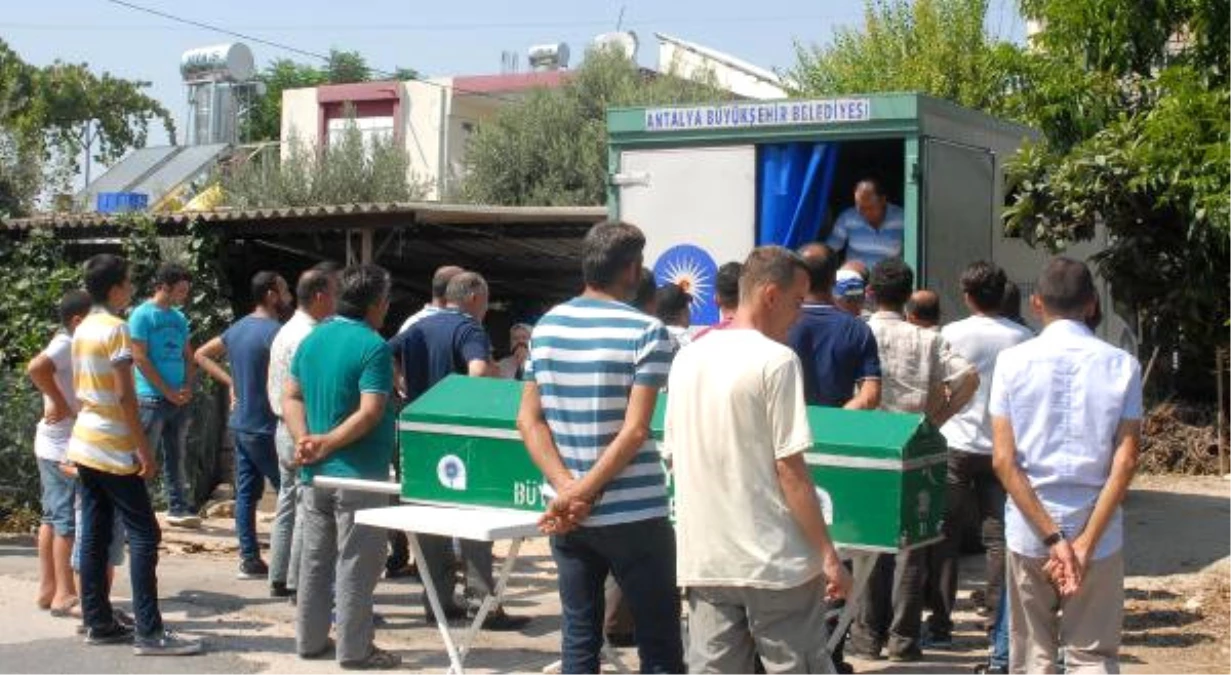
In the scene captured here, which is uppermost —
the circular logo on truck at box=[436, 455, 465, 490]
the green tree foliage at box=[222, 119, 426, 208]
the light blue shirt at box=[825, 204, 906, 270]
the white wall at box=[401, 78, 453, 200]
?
the white wall at box=[401, 78, 453, 200]

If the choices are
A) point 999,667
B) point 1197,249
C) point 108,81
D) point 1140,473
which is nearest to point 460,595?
point 999,667

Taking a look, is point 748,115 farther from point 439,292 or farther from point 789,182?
point 439,292

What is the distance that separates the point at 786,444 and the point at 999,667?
271cm

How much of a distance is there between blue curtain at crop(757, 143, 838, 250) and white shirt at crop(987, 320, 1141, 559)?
4.64 m

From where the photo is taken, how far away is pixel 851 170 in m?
11.0

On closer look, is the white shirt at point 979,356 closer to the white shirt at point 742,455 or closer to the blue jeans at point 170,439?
the white shirt at point 742,455

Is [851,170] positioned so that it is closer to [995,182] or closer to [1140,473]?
[995,182]

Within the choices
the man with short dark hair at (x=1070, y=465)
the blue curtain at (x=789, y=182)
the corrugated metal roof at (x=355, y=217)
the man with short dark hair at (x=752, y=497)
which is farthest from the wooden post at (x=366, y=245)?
the man with short dark hair at (x=752, y=497)

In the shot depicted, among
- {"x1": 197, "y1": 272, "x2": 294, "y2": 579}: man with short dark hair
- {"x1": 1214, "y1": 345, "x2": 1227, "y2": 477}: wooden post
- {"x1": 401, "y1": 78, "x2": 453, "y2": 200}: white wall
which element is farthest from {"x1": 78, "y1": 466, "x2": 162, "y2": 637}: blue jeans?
{"x1": 401, "y1": 78, "x2": 453, "y2": 200}: white wall

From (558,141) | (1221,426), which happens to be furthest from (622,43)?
(1221,426)

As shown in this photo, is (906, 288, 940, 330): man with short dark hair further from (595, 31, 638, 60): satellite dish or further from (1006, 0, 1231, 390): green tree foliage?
(595, 31, 638, 60): satellite dish

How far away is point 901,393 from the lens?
7949mm

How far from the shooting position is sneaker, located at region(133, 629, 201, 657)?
25.8 feet

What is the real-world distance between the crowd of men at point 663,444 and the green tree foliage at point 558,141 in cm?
1870
